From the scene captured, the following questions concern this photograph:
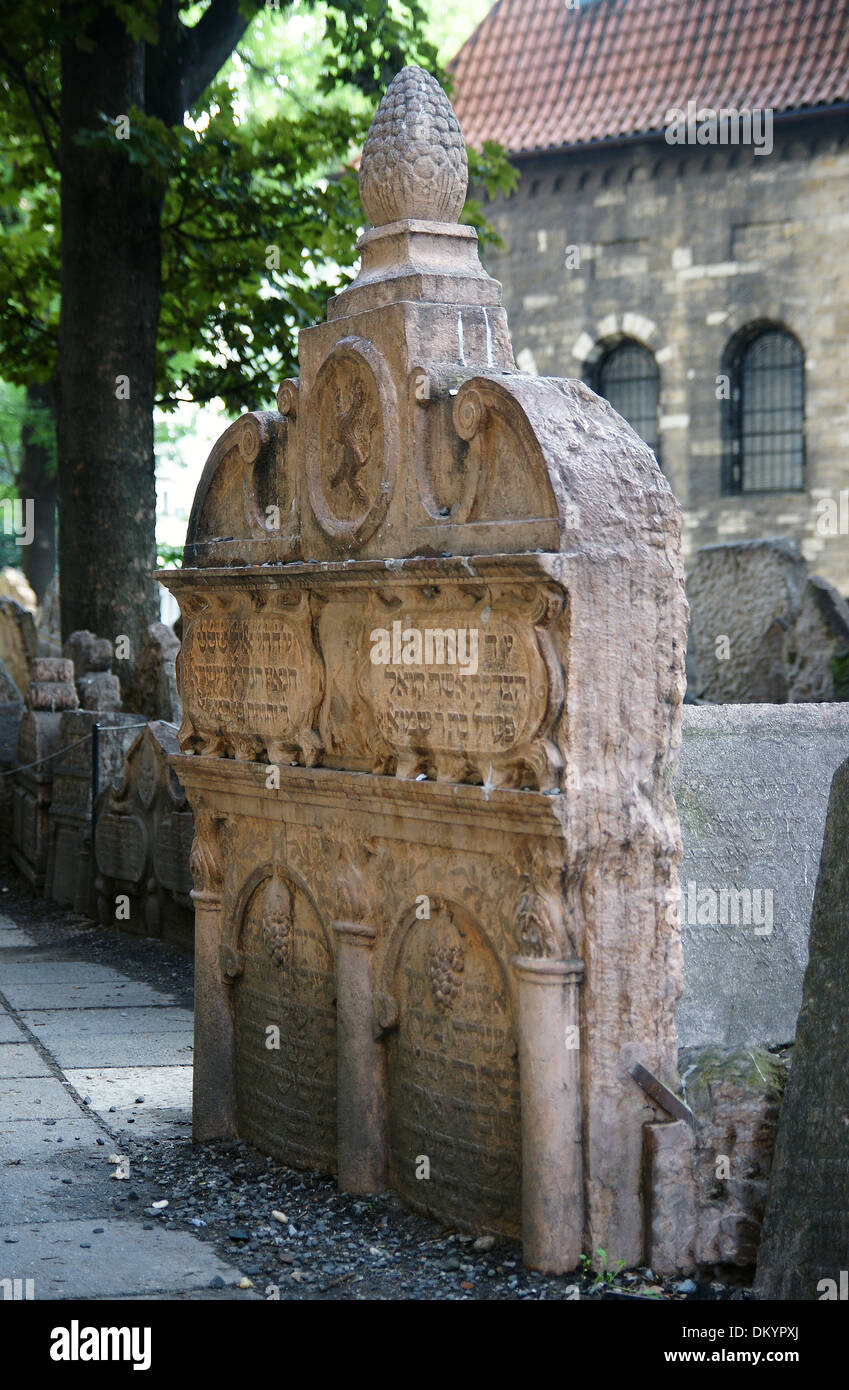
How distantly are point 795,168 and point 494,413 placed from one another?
19708 mm

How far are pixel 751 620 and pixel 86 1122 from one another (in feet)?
20.7

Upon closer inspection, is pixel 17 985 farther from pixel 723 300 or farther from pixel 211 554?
pixel 723 300

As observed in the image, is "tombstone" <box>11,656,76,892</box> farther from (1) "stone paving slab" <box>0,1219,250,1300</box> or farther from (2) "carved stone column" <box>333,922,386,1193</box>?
(1) "stone paving slab" <box>0,1219,250,1300</box>

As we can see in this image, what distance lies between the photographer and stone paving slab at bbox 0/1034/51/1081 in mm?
6262

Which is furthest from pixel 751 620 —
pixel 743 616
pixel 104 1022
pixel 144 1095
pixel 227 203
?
pixel 144 1095

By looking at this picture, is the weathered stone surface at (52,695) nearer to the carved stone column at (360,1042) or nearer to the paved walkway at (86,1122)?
the paved walkway at (86,1122)

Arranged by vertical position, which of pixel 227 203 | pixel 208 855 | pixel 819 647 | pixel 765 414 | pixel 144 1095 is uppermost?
pixel 765 414

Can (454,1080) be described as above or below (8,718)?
below

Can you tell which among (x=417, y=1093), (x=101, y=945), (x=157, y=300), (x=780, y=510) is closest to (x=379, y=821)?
(x=417, y=1093)

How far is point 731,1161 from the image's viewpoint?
405cm

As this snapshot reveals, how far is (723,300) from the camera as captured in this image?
2298 centimetres

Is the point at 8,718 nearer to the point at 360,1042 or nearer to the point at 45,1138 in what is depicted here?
the point at 45,1138

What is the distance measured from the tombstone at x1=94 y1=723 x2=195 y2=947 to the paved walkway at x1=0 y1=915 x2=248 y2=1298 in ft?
1.66

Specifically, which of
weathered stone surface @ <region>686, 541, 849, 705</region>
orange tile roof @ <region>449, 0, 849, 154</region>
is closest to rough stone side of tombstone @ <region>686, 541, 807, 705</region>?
weathered stone surface @ <region>686, 541, 849, 705</region>
